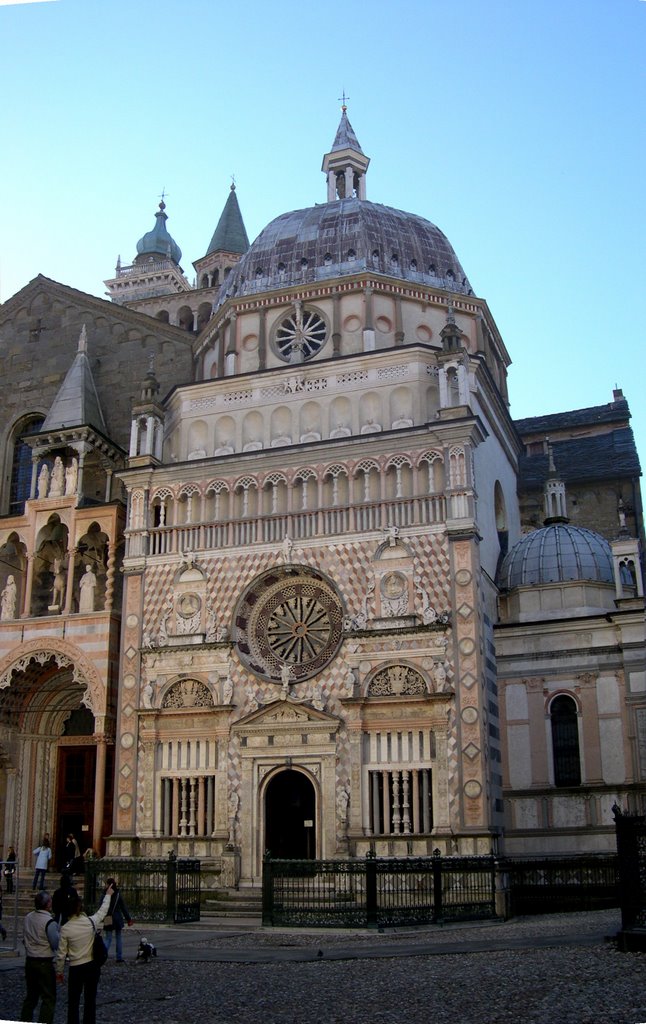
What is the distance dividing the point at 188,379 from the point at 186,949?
22229 mm

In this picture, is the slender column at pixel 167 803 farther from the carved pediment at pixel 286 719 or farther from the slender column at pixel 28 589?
the slender column at pixel 28 589

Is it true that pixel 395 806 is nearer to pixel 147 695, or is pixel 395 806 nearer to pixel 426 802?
pixel 426 802

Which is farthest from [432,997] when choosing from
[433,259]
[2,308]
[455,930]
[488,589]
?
[2,308]

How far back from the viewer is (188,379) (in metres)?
37.8

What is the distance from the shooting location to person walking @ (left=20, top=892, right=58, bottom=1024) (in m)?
11.7

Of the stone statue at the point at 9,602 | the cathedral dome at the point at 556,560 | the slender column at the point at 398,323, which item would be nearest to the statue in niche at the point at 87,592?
the stone statue at the point at 9,602

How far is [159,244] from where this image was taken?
83.6 meters

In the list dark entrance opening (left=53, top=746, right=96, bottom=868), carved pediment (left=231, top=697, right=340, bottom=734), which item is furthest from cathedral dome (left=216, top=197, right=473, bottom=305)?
dark entrance opening (left=53, top=746, right=96, bottom=868)

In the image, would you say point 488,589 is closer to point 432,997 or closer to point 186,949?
point 186,949

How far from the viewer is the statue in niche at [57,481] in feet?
113

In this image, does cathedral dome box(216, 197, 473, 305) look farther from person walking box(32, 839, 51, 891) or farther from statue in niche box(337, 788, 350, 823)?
person walking box(32, 839, 51, 891)

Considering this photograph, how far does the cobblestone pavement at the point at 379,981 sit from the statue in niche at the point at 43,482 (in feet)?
56.7

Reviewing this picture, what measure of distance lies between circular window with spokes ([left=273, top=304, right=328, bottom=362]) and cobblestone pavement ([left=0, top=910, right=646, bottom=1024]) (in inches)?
771

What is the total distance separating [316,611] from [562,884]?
956cm
